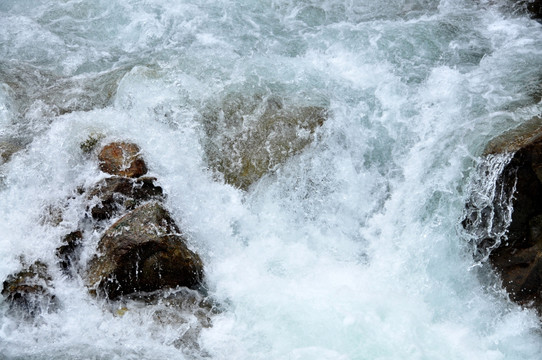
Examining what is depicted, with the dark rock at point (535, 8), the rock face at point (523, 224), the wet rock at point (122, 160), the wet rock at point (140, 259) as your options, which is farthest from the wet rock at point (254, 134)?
the dark rock at point (535, 8)

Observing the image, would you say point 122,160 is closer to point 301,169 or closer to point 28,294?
point 28,294

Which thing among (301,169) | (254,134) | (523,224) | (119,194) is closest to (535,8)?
(523,224)

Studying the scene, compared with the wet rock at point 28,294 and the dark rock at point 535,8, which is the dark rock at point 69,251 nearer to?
the wet rock at point 28,294

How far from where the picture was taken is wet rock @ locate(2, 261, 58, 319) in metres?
5.20

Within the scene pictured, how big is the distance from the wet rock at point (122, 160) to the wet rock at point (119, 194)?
12 cm

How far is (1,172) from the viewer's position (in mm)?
6305

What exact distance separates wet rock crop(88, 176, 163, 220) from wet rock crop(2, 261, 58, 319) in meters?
0.86

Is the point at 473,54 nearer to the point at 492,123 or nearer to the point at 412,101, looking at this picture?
the point at 412,101

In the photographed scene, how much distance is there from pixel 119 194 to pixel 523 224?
411cm

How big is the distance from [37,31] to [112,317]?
5458 millimetres

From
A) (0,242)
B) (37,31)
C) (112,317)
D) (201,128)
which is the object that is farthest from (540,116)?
(37,31)

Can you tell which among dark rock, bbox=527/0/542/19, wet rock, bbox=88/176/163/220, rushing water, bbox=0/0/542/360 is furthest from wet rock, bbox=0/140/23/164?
dark rock, bbox=527/0/542/19

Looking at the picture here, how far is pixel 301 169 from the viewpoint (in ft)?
20.6

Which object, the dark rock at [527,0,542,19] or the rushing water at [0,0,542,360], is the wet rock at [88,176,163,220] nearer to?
the rushing water at [0,0,542,360]
